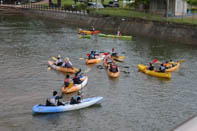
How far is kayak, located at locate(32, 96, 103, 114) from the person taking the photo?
2031 centimetres

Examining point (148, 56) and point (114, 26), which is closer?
point (148, 56)

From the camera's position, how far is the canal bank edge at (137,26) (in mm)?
47031

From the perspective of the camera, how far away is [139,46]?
147 feet

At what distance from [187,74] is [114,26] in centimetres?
2890

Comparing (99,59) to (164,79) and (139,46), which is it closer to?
(164,79)

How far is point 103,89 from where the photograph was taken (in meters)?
25.8

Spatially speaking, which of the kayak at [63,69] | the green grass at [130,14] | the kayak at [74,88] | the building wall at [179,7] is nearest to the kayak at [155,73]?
the kayak at [63,69]

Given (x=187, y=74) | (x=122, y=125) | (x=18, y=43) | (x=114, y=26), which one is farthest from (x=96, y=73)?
(x=114, y=26)

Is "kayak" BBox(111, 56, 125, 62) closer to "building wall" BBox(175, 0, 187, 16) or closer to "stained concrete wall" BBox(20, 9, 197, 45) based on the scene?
"stained concrete wall" BBox(20, 9, 197, 45)

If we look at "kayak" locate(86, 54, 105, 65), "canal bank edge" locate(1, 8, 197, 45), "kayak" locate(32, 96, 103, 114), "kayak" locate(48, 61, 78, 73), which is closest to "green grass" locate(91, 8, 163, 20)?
"canal bank edge" locate(1, 8, 197, 45)

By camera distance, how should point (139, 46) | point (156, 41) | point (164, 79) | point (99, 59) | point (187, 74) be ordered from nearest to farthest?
point (164, 79), point (187, 74), point (99, 59), point (139, 46), point (156, 41)

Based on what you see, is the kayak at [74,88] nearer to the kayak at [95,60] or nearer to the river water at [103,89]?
the river water at [103,89]

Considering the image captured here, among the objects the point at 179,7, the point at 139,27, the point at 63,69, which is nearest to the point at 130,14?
A: the point at 139,27

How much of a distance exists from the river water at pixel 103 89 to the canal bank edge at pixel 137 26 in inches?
98.8
